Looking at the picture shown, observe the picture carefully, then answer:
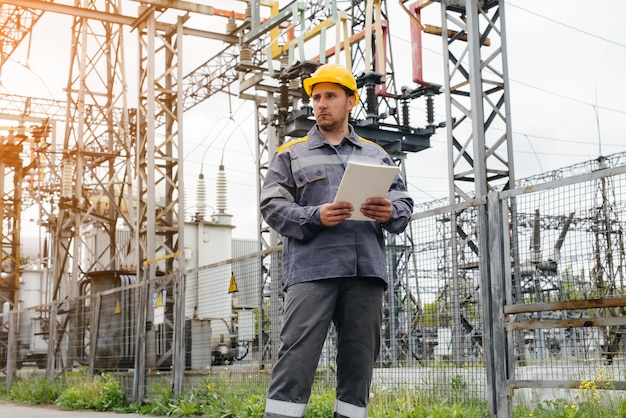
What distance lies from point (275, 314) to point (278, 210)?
17.4ft

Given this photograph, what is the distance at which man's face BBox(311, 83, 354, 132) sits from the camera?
4.44 meters

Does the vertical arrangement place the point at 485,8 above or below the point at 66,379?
above

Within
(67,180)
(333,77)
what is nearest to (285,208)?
(333,77)

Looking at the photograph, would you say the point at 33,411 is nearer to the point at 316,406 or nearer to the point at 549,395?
the point at 316,406

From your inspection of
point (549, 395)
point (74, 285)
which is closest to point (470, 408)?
point (549, 395)

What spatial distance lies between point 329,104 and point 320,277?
0.94 m

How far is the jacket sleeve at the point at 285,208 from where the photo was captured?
13.7 feet

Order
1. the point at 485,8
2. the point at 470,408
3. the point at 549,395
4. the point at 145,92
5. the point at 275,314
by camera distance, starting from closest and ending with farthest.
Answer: the point at 470,408
the point at 549,395
the point at 275,314
the point at 485,8
the point at 145,92

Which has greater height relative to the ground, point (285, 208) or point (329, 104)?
point (329, 104)

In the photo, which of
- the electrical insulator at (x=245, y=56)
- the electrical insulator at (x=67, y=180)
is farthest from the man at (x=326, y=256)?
the electrical insulator at (x=67, y=180)

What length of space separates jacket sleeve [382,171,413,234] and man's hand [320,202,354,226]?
0.32m

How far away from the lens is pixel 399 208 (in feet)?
14.4

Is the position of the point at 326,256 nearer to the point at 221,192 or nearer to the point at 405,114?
the point at 405,114

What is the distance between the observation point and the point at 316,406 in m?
7.89
